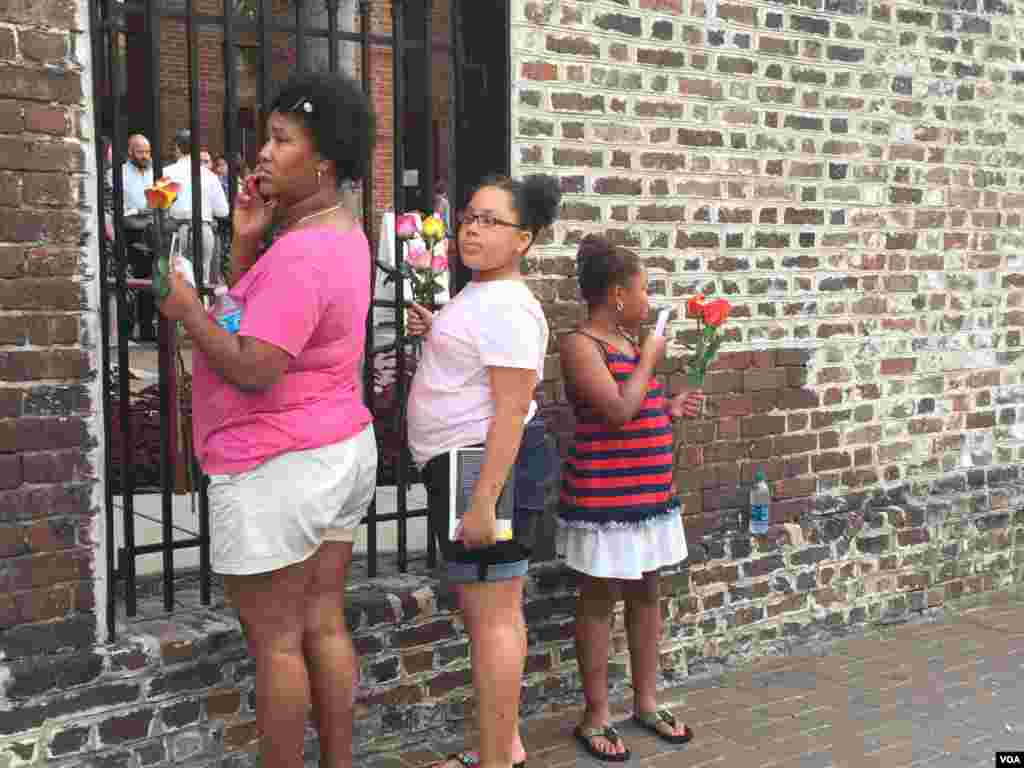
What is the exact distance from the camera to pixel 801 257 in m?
5.20

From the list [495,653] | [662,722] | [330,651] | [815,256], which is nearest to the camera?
[330,651]

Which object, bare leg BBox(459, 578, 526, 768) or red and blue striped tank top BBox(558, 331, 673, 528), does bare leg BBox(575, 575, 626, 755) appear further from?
bare leg BBox(459, 578, 526, 768)

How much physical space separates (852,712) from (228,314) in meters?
2.77

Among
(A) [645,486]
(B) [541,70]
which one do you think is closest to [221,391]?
(A) [645,486]

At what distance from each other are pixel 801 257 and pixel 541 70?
1476mm

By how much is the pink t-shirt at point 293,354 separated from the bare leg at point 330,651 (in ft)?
1.18

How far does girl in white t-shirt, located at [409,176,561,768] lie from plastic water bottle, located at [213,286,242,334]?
636mm

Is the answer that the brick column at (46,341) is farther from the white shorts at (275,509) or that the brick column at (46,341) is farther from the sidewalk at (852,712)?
the sidewalk at (852,712)

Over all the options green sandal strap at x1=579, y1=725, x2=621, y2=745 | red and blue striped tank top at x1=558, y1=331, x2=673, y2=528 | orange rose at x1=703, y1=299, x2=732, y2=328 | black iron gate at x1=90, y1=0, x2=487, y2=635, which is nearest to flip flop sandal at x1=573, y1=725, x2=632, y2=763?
green sandal strap at x1=579, y1=725, x2=621, y2=745

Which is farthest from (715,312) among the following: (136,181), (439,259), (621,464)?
(136,181)

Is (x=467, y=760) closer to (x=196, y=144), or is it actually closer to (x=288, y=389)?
(x=288, y=389)

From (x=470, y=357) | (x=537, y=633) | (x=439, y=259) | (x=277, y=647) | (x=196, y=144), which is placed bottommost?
(x=537, y=633)

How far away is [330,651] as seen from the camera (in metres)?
3.32

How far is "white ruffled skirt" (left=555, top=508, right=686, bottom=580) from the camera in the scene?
4.05 m
